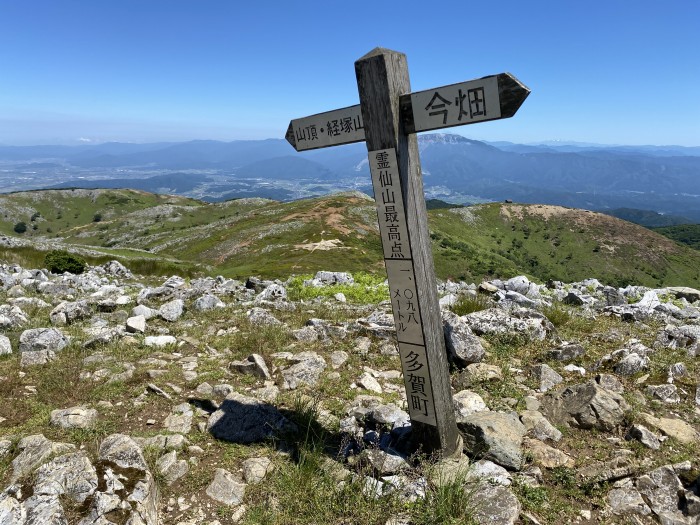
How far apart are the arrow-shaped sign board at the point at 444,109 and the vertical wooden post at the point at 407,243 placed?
0.49ft

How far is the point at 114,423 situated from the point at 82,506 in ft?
7.10

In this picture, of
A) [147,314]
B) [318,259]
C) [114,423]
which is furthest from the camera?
[318,259]

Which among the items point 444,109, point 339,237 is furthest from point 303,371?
point 339,237

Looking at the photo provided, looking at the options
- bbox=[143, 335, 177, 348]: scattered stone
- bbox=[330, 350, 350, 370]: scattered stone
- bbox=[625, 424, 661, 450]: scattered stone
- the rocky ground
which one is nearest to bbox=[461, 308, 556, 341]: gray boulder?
the rocky ground

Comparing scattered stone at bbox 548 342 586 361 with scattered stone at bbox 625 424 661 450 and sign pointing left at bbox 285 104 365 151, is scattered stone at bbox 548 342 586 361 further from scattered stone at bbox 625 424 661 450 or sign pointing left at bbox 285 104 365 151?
sign pointing left at bbox 285 104 365 151

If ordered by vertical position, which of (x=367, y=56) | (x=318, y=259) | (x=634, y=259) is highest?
(x=367, y=56)

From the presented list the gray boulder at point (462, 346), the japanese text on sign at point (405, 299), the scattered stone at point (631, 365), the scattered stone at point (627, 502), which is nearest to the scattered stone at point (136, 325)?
the gray boulder at point (462, 346)

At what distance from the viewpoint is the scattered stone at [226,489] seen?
4.39 metres

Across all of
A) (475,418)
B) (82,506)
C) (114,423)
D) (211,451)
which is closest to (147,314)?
(114,423)

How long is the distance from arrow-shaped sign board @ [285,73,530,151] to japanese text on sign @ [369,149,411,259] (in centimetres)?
33

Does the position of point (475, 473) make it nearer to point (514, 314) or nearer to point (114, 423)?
point (114, 423)

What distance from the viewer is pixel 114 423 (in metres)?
5.68

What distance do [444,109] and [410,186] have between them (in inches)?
30.8

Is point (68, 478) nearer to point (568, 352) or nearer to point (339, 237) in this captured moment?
point (568, 352)
